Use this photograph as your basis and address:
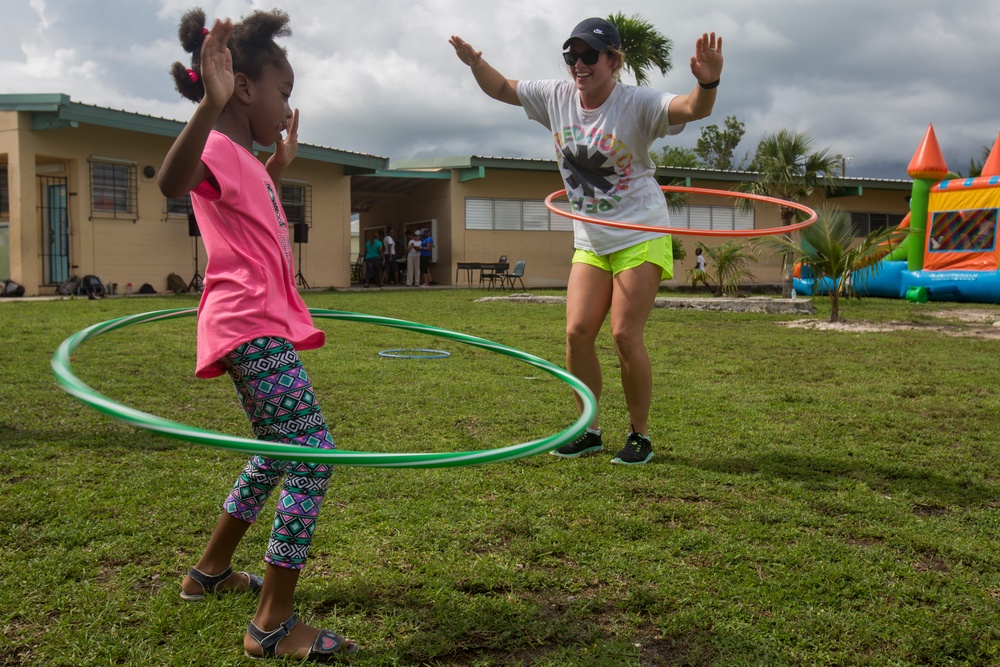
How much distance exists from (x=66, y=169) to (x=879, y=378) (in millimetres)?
17430

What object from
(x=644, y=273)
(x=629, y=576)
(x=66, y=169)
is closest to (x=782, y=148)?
(x=66, y=169)

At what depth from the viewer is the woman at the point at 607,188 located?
4.02 m

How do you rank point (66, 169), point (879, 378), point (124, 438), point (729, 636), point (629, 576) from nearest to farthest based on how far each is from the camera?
point (729, 636) < point (629, 576) < point (124, 438) < point (879, 378) < point (66, 169)

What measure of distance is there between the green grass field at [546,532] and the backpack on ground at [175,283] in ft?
45.2

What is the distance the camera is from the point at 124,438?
14.5 ft

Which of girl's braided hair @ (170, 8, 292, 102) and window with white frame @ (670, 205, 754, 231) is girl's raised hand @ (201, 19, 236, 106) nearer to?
girl's braided hair @ (170, 8, 292, 102)

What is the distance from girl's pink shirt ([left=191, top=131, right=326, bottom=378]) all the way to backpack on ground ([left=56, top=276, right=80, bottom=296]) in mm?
16834

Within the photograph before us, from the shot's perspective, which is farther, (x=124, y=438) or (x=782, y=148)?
(x=782, y=148)

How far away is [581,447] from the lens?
14.4 feet

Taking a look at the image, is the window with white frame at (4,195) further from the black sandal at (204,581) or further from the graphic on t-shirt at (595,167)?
the black sandal at (204,581)

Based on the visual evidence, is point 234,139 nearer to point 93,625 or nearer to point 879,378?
point 93,625

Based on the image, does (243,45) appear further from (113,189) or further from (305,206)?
(305,206)

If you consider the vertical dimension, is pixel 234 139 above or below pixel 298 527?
above

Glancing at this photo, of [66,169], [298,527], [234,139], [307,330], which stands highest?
[66,169]
